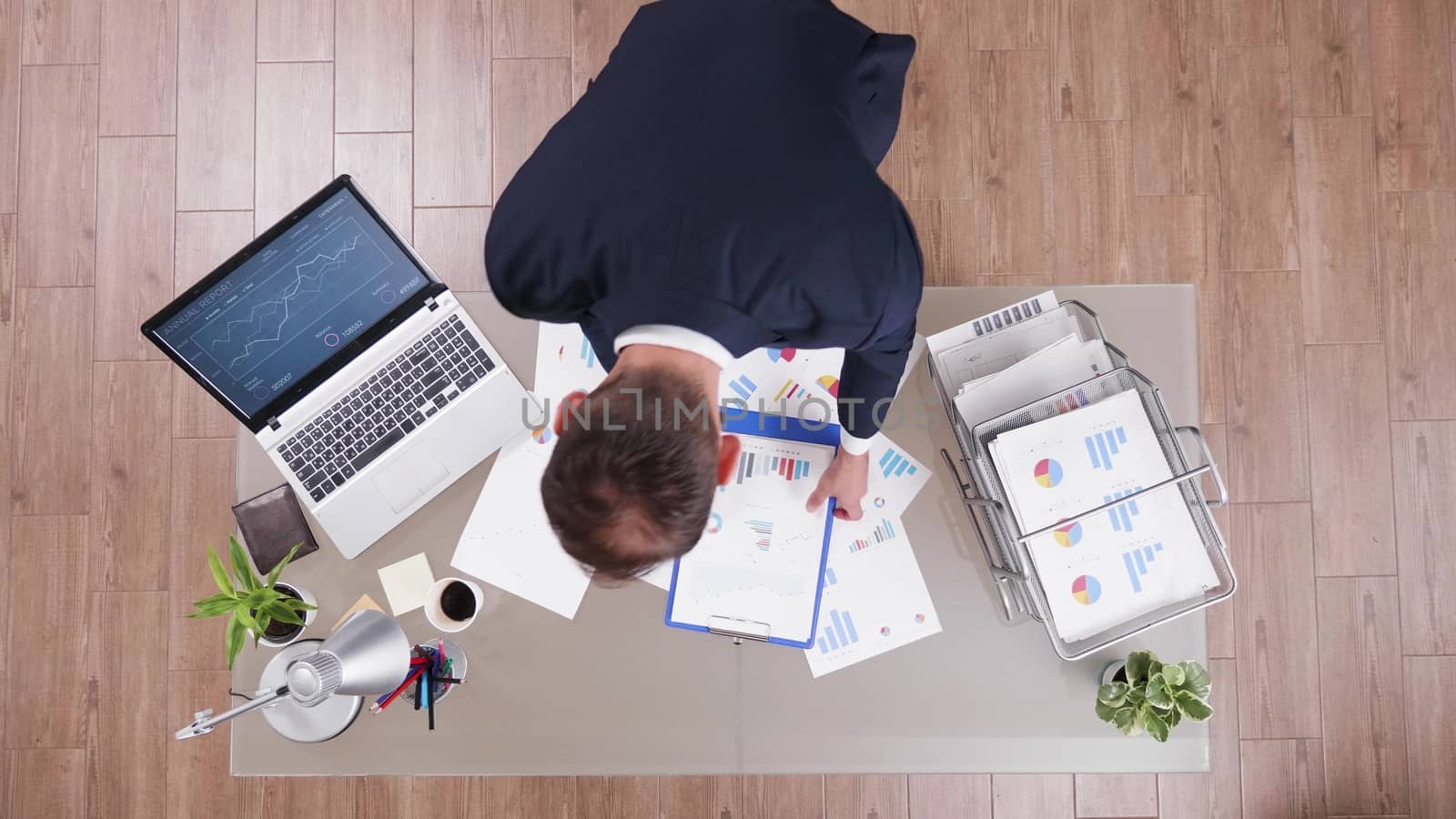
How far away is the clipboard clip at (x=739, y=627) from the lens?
48.4 inches

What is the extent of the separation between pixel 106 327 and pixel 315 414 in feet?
4.08

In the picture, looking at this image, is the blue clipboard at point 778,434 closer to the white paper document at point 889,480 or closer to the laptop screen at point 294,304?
the white paper document at point 889,480

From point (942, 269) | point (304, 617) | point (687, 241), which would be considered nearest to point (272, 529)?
point (304, 617)

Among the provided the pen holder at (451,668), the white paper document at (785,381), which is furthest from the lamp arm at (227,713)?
the white paper document at (785,381)

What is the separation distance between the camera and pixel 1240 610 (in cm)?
189

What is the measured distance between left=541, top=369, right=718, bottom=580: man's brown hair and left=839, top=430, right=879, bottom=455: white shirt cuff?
34 centimetres

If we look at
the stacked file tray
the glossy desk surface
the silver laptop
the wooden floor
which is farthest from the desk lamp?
the wooden floor

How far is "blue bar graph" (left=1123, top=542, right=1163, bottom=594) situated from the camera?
1.14 metres

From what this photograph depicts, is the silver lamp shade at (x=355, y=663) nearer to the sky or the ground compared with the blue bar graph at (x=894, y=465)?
nearer to the ground

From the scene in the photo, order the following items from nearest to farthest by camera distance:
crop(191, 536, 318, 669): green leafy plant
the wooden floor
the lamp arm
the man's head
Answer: the man's head, the lamp arm, crop(191, 536, 318, 669): green leafy plant, the wooden floor

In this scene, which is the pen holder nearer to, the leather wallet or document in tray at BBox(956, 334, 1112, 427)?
the leather wallet

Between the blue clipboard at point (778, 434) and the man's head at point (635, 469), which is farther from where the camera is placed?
the blue clipboard at point (778, 434)

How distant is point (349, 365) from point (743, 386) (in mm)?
604

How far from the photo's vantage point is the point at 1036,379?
1.19m
